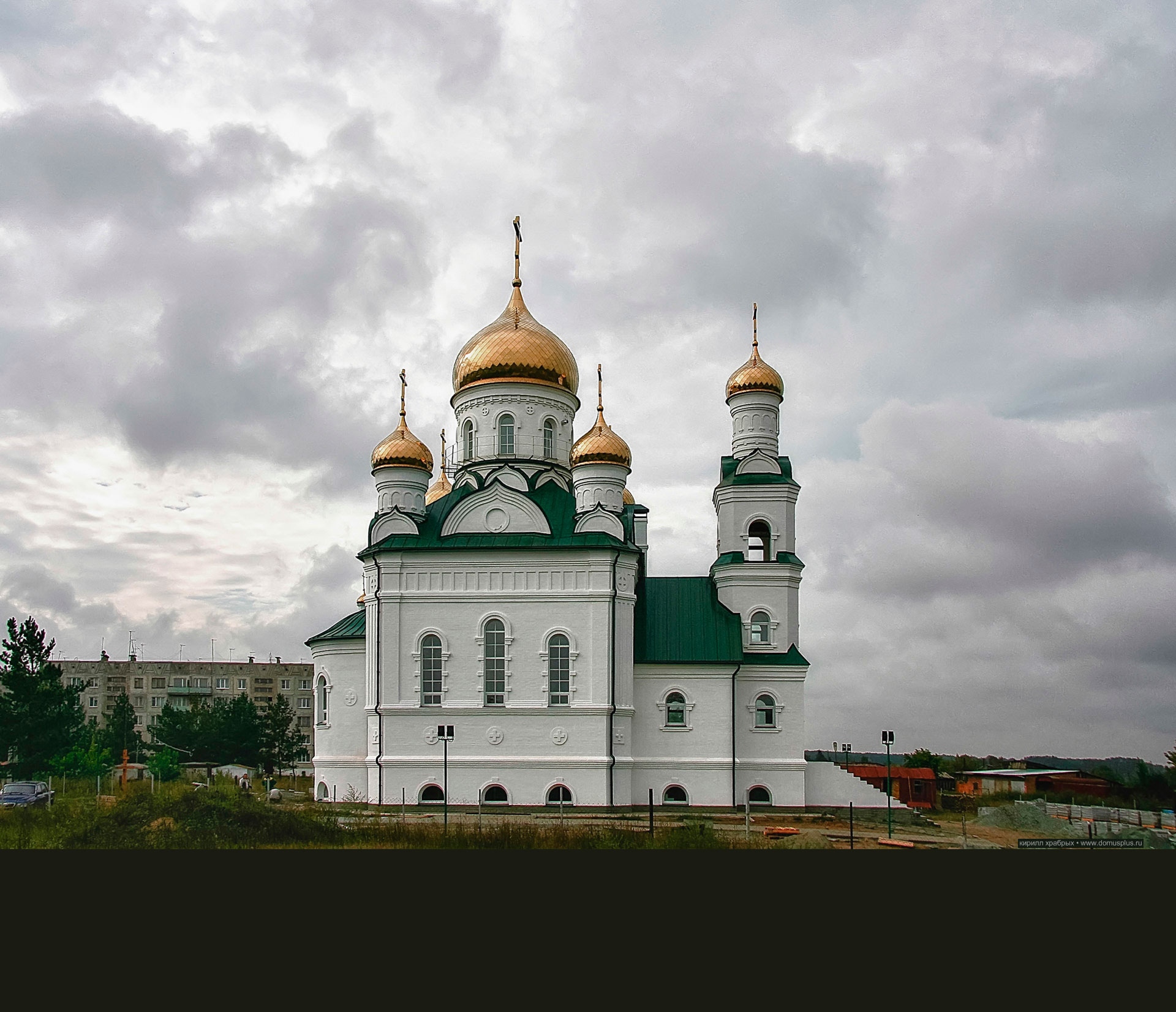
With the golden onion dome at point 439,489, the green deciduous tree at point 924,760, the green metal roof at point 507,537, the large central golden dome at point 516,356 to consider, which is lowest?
the green deciduous tree at point 924,760

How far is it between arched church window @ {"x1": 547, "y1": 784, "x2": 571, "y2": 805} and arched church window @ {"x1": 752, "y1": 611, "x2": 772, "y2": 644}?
718 cm

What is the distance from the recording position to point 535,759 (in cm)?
2892

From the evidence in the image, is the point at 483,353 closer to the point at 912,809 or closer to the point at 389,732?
the point at 389,732

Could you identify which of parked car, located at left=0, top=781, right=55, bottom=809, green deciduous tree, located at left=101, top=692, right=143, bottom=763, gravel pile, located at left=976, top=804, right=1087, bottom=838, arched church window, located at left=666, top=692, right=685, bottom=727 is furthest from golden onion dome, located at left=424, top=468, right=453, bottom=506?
green deciduous tree, located at left=101, top=692, right=143, bottom=763

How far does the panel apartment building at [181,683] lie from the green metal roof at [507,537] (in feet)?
135

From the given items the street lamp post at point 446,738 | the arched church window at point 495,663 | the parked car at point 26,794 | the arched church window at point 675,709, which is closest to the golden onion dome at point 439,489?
the arched church window at point 495,663

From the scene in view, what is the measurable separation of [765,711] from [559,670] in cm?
631

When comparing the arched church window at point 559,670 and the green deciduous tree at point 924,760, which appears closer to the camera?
the arched church window at point 559,670

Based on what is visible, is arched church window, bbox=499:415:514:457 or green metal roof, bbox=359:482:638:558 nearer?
green metal roof, bbox=359:482:638:558

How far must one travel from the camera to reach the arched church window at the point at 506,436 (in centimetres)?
3334

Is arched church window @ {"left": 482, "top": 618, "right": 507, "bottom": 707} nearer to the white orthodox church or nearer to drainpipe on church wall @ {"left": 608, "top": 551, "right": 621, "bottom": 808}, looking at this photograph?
the white orthodox church

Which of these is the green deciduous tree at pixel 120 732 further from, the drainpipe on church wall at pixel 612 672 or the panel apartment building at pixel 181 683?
the drainpipe on church wall at pixel 612 672

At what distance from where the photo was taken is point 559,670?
2948 centimetres

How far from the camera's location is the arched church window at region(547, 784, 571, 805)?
28.9 m
